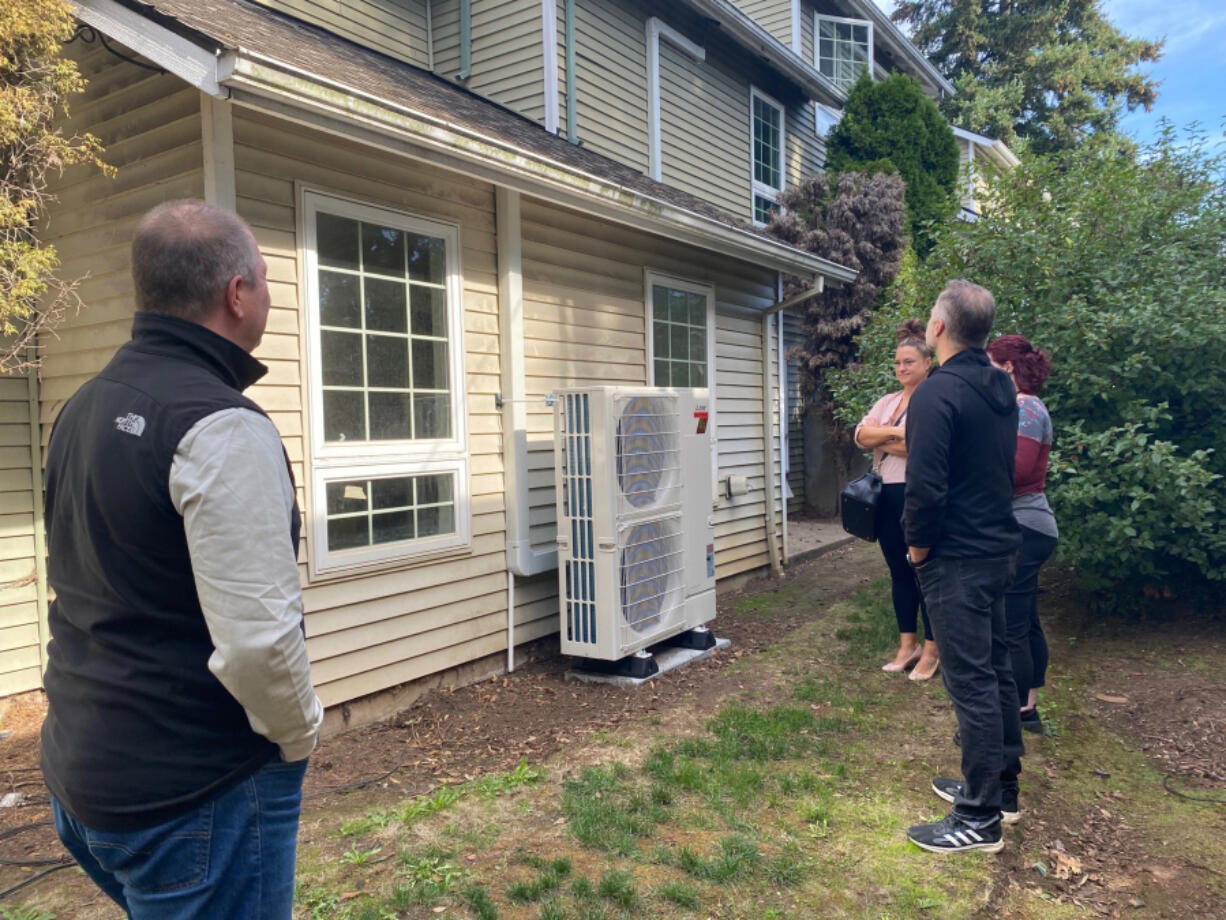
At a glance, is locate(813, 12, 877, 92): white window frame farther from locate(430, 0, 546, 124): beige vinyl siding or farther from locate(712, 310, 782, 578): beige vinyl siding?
locate(712, 310, 782, 578): beige vinyl siding

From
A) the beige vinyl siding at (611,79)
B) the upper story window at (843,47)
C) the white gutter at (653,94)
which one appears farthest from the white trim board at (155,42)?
the upper story window at (843,47)

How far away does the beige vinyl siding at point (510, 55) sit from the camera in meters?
7.81

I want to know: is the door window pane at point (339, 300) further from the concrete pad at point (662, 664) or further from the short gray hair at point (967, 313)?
the short gray hair at point (967, 313)

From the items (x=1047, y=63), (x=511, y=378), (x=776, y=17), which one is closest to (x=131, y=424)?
(x=511, y=378)

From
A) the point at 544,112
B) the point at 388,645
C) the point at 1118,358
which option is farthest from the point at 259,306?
the point at 544,112

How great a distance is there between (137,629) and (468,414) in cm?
345

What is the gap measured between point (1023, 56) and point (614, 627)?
82.4ft

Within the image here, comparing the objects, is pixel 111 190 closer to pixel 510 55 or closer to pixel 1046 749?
pixel 510 55

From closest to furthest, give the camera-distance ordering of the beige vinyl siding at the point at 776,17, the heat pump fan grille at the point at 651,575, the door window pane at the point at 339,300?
the door window pane at the point at 339,300 → the heat pump fan grille at the point at 651,575 → the beige vinyl siding at the point at 776,17

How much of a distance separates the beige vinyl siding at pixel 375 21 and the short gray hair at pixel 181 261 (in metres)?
6.14

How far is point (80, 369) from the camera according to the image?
417 cm

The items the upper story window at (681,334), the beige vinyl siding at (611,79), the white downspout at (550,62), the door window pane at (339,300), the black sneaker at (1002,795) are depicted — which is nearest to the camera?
the black sneaker at (1002,795)

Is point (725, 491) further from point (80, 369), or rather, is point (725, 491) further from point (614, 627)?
point (80, 369)

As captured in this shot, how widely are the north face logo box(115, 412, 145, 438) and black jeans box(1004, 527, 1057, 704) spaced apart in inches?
125
